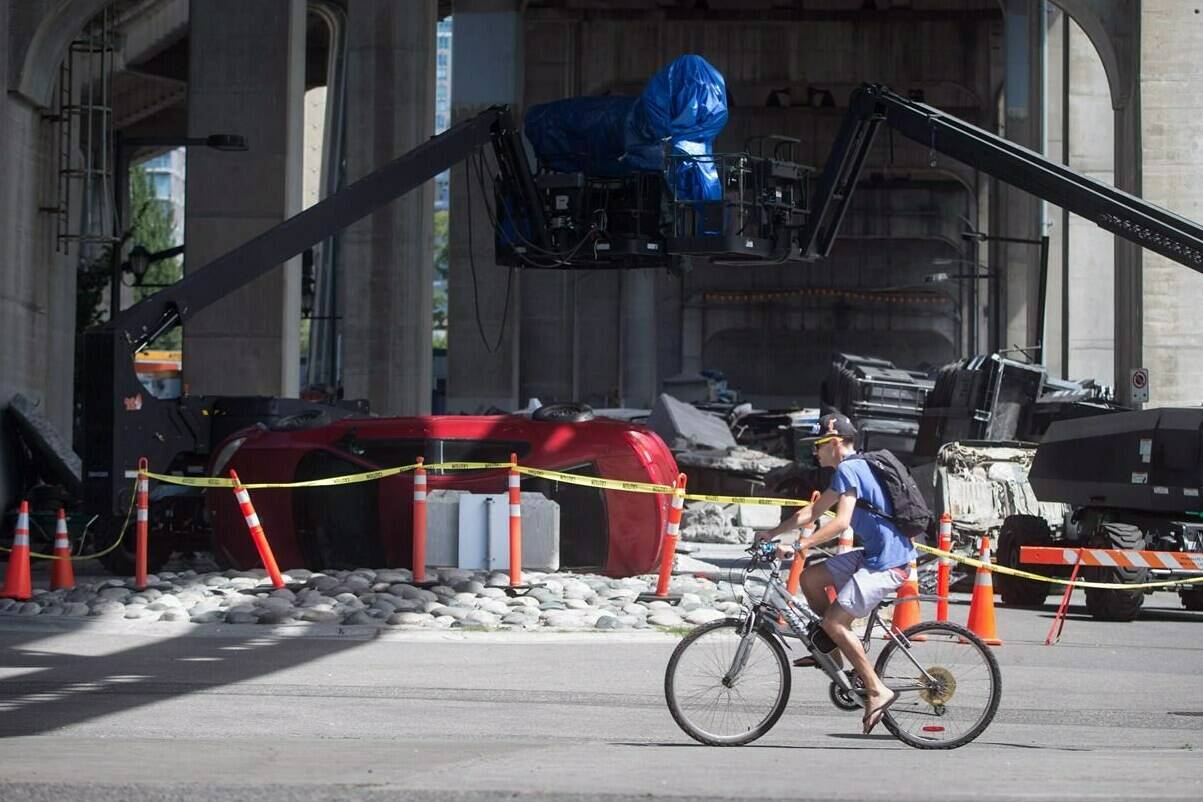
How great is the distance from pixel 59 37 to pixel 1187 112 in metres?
18.9

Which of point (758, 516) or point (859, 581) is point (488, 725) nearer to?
point (859, 581)

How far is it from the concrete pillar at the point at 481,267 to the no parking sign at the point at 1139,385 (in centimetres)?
2693

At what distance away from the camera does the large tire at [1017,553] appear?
19.0 metres

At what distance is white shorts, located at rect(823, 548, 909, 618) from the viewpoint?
31.1 ft

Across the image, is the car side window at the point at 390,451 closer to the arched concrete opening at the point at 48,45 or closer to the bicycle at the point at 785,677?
the bicycle at the point at 785,677

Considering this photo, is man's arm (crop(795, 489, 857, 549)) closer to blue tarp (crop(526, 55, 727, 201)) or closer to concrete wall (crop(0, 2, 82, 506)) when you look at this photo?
blue tarp (crop(526, 55, 727, 201))

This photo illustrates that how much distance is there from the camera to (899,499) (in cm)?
955

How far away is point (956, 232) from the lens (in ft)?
322

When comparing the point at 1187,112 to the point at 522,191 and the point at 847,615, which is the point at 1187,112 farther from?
the point at 847,615

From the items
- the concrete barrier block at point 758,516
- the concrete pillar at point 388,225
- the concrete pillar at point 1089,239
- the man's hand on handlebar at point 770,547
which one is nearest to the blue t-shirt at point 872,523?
the man's hand on handlebar at point 770,547

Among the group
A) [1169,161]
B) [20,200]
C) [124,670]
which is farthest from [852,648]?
[1169,161]

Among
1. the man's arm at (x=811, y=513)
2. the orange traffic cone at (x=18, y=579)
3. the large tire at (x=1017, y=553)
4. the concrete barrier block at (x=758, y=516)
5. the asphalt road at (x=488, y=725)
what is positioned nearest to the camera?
the asphalt road at (x=488, y=725)

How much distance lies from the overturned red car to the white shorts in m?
8.44

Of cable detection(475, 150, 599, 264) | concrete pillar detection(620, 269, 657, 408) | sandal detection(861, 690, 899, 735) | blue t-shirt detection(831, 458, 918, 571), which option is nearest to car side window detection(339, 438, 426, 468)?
cable detection(475, 150, 599, 264)
